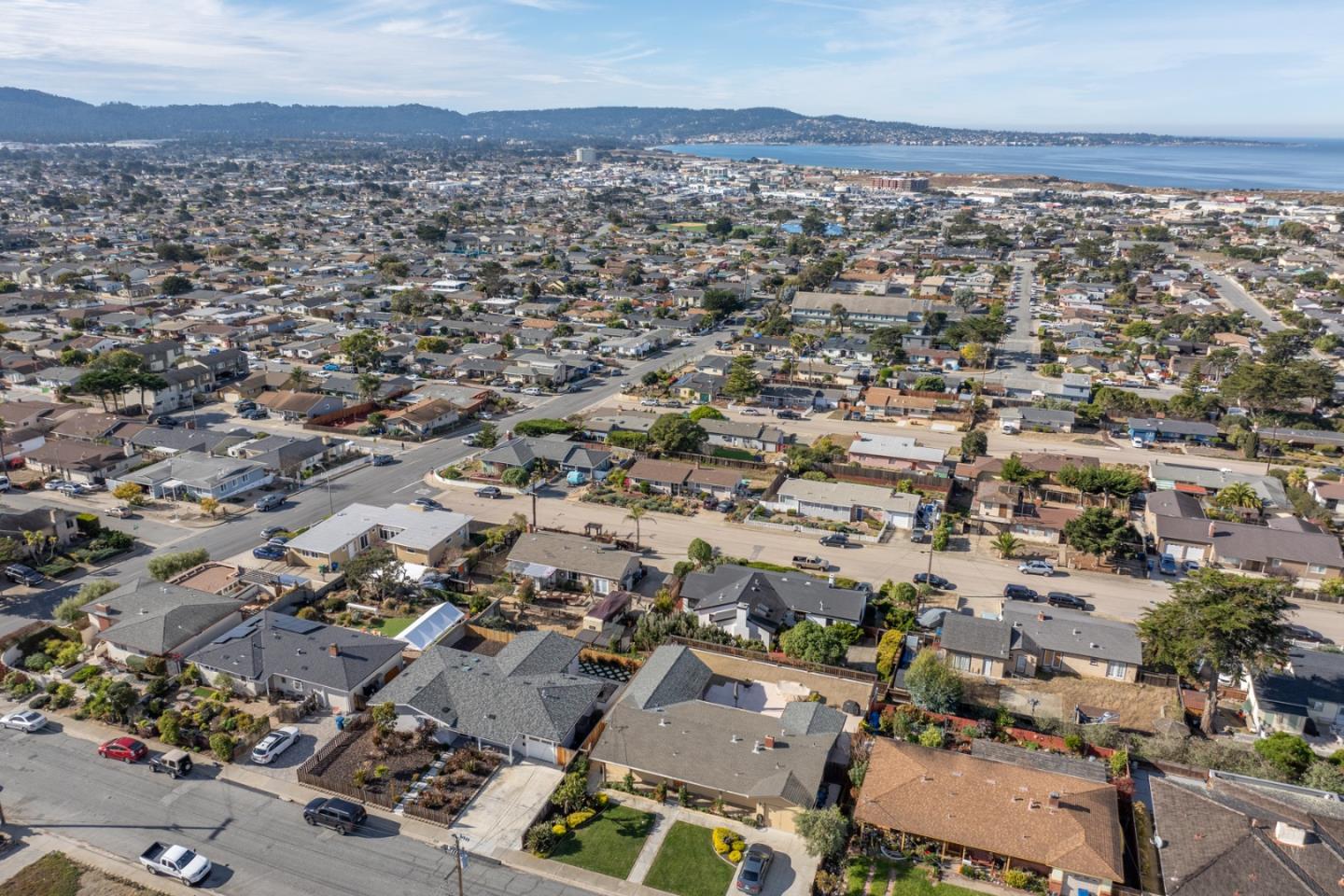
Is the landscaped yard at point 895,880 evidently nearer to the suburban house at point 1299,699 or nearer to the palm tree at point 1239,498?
the suburban house at point 1299,699

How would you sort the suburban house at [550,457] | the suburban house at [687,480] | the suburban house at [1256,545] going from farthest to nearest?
the suburban house at [550,457] < the suburban house at [687,480] < the suburban house at [1256,545]

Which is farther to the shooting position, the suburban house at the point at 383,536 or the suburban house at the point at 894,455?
the suburban house at the point at 894,455

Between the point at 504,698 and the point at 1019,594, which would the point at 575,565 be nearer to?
the point at 504,698

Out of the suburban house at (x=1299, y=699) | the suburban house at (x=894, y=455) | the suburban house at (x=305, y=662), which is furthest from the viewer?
the suburban house at (x=894, y=455)

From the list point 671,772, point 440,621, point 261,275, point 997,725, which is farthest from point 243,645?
point 261,275

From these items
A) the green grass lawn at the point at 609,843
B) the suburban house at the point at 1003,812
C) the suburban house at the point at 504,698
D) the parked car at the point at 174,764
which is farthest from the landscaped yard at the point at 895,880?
the parked car at the point at 174,764

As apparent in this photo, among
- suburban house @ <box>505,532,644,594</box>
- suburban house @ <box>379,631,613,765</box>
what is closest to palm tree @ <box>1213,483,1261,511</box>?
suburban house @ <box>505,532,644,594</box>

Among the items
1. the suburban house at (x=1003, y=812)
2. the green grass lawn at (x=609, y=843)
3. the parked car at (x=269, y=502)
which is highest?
the parked car at (x=269, y=502)
